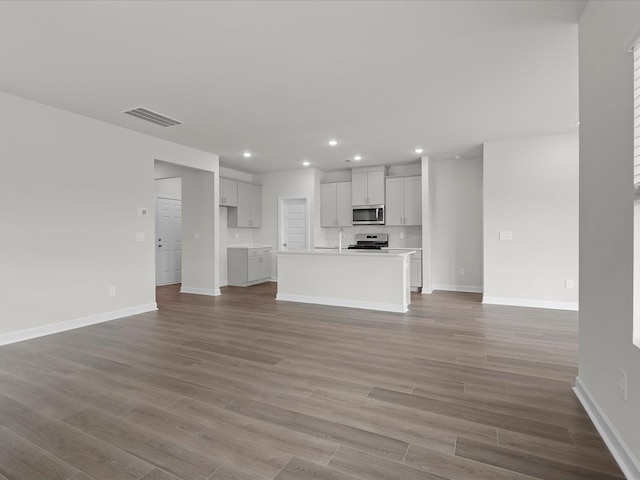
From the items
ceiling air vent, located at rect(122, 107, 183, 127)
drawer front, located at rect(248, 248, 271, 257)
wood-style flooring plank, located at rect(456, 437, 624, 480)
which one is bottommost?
wood-style flooring plank, located at rect(456, 437, 624, 480)

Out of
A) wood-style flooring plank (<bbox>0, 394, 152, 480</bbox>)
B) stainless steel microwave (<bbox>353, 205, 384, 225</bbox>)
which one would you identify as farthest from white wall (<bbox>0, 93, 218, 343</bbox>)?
stainless steel microwave (<bbox>353, 205, 384, 225</bbox>)

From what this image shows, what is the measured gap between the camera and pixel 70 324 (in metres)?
4.24

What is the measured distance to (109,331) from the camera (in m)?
4.14

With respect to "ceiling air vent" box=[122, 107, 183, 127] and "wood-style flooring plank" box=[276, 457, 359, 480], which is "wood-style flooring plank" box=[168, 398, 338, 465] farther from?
"ceiling air vent" box=[122, 107, 183, 127]

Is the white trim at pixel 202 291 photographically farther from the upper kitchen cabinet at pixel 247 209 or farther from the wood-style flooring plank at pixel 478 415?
the wood-style flooring plank at pixel 478 415

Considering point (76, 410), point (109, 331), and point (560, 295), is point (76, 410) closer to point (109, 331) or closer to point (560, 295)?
point (109, 331)

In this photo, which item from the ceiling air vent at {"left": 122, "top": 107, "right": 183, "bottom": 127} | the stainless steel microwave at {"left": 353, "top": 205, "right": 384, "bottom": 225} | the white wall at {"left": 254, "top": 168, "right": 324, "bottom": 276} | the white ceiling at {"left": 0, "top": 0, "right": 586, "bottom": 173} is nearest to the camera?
the white ceiling at {"left": 0, "top": 0, "right": 586, "bottom": 173}

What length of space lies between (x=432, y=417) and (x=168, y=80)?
370 centimetres

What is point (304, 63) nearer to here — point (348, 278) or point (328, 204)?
point (348, 278)

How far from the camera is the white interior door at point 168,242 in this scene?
7.85m

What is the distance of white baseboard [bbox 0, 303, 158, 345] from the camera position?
372 centimetres

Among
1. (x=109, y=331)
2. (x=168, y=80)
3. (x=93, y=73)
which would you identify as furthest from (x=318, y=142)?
(x=109, y=331)

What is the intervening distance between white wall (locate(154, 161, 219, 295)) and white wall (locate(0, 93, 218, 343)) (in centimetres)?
136

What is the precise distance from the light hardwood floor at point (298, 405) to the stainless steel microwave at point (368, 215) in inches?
140
